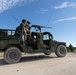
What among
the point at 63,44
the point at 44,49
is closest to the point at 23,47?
the point at 44,49

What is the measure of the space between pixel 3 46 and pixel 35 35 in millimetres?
2569

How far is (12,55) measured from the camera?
1129 cm

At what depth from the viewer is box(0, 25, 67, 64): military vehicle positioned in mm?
11086

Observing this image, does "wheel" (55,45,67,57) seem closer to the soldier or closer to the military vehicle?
the military vehicle

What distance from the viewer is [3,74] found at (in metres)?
7.96

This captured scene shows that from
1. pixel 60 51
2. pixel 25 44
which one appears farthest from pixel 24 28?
pixel 60 51

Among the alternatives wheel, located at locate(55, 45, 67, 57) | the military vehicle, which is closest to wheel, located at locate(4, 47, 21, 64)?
the military vehicle

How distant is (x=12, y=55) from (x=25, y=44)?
3.57 feet

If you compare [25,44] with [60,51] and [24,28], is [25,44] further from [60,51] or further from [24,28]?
[60,51]

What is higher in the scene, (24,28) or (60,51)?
(24,28)

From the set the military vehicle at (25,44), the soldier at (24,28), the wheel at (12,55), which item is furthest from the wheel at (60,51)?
the wheel at (12,55)

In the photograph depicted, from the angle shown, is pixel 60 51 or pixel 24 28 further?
pixel 60 51

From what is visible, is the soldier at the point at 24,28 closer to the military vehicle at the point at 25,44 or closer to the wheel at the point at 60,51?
the military vehicle at the point at 25,44

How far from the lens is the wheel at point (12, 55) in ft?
36.2
